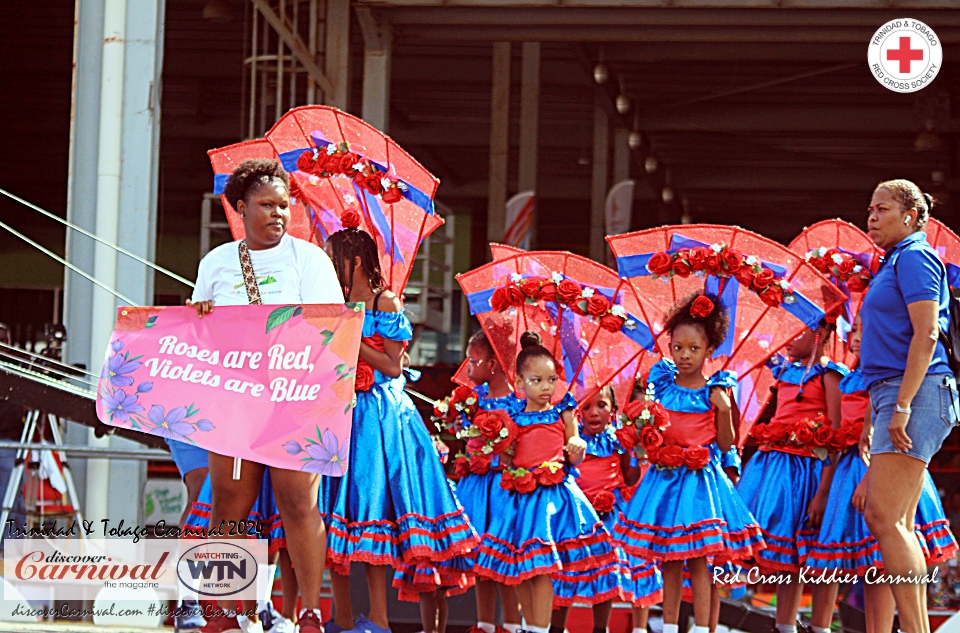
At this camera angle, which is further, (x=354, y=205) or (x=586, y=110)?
(x=586, y=110)

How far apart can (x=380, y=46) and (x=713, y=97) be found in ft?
24.6

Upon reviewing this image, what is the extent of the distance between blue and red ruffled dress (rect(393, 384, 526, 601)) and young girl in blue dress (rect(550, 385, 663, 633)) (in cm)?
55

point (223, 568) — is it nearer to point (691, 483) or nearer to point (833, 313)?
point (691, 483)

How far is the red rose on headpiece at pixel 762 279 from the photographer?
590 cm

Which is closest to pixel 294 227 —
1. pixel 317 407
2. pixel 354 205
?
pixel 354 205

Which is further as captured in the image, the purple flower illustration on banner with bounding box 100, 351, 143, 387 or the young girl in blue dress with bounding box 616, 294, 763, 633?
the young girl in blue dress with bounding box 616, 294, 763, 633

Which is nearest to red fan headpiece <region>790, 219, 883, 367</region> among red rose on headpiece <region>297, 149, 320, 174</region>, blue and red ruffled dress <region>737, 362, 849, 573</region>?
blue and red ruffled dress <region>737, 362, 849, 573</region>

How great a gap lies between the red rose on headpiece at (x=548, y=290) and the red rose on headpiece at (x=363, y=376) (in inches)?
47.1

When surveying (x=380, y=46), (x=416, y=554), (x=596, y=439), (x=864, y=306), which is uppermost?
(x=380, y=46)

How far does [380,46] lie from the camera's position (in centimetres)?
1216

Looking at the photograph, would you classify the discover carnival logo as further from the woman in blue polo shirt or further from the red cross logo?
the woman in blue polo shirt

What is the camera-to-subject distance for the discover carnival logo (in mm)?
11327

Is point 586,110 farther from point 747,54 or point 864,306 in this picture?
point 864,306

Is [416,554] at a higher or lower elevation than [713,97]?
lower
